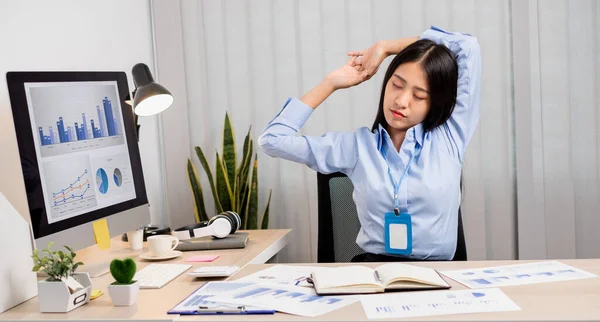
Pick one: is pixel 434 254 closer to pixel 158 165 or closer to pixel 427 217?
pixel 427 217

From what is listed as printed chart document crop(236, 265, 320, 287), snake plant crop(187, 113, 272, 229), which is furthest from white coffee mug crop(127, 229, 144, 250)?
snake plant crop(187, 113, 272, 229)

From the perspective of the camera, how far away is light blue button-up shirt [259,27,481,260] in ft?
7.02

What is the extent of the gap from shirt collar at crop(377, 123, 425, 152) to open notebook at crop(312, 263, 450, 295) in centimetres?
55

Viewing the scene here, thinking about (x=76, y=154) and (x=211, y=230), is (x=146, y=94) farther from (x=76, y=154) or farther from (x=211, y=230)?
(x=211, y=230)

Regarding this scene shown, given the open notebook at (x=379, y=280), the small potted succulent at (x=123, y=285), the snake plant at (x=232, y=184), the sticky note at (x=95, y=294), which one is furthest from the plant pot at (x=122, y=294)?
the snake plant at (x=232, y=184)

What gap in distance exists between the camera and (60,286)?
1.63m

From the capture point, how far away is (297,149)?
2.26 m

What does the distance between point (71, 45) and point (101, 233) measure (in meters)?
0.89

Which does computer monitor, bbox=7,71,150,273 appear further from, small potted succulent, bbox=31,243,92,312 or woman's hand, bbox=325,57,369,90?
woman's hand, bbox=325,57,369,90

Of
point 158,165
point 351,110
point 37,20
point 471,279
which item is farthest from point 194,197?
point 471,279

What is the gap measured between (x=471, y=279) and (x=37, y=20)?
5.59 feet

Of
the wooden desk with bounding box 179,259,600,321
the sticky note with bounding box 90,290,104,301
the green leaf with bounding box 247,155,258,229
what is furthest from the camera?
the green leaf with bounding box 247,155,258,229

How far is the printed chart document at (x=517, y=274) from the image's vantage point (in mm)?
1702

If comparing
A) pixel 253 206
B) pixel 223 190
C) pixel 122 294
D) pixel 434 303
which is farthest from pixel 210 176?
pixel 434 303
